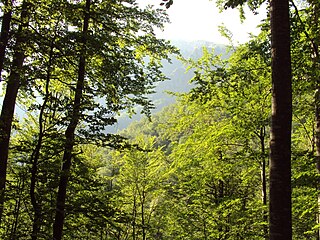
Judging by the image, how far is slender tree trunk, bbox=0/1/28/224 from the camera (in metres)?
5.85

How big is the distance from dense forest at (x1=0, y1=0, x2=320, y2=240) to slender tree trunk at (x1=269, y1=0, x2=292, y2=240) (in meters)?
0.03

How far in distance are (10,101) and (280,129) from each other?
6.24 meters

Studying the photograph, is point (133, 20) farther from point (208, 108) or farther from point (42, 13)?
point (208, 108)

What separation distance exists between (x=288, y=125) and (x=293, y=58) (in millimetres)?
3859

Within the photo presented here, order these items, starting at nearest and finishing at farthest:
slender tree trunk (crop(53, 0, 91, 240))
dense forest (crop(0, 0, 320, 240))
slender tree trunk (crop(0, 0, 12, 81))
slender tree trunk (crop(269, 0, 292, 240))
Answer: slender tree trunk (crop(269, 0, 292, 240)) < slender tree trunk (crop(0, 0, 12, 81)) < dense forest (crop(0, 0, 320, 240)) < slender tree trunk (crop(53, 0, 91, 240))

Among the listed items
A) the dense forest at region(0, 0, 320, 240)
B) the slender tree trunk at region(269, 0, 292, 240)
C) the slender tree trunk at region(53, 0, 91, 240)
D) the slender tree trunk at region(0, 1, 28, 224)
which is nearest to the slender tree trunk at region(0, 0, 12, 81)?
the dense forest at region(0, 0, 320, 240)

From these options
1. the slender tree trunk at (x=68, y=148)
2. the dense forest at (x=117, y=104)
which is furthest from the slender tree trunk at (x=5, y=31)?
the slender tree trunk at (x=68, y=148)

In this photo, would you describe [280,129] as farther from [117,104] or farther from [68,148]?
[117,104]

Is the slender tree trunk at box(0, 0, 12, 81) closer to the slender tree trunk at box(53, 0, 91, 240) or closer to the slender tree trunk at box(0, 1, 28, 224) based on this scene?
the slender tree trunk at box(0, 1, 28, 224)

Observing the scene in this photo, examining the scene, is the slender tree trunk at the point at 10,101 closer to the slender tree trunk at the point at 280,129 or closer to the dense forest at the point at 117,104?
the dense forest at the point at 117,104

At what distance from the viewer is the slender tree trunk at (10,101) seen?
5.85 m

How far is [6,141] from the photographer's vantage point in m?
6.73

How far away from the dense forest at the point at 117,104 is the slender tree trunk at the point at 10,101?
0.03 m

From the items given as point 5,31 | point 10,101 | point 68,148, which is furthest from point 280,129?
point 10,101
